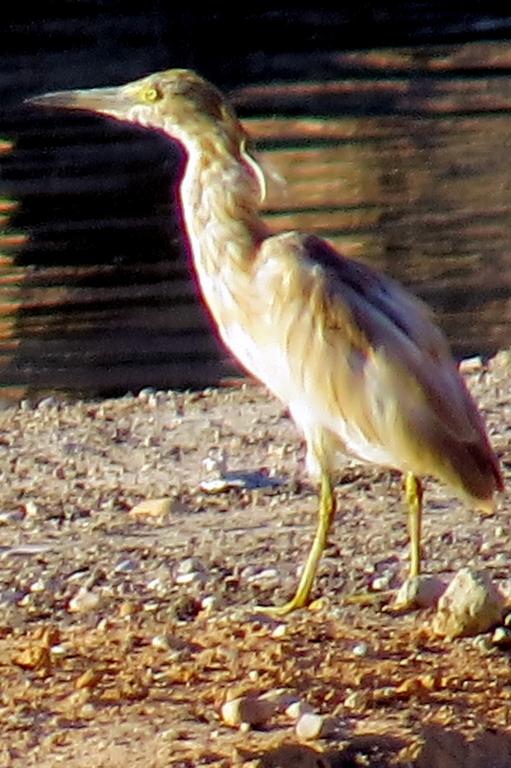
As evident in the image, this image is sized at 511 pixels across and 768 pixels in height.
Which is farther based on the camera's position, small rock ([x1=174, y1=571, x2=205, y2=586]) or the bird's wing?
small rock ([x1=174, y1=571, x2=205, y2=586])

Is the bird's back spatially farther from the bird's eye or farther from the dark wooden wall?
the dark wooden wall

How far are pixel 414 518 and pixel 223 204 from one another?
117 centimetres

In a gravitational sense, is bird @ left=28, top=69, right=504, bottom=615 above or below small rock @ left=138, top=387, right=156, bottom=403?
above

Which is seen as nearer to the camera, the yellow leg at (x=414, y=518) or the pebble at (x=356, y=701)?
the pebble at (x=356, y=701)

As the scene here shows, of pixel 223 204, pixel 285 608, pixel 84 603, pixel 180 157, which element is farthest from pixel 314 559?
pixel 180 157

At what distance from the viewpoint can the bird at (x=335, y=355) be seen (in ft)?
21.3

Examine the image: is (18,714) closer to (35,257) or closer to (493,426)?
(493,426)

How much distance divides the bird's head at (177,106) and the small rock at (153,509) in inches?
52.9

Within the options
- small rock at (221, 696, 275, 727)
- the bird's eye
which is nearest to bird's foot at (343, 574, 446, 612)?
small rock at (221, 696, 275, 727)

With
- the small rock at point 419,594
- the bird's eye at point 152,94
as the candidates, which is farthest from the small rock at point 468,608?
the bird's eye at point 152,94

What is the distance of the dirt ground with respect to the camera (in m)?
5.42

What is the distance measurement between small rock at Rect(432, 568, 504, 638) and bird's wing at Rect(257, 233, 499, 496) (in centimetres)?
39

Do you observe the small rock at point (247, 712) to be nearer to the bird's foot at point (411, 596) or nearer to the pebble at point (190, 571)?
the bird's foot at point (411, 596)

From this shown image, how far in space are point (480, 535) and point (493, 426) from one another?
4.81ft
